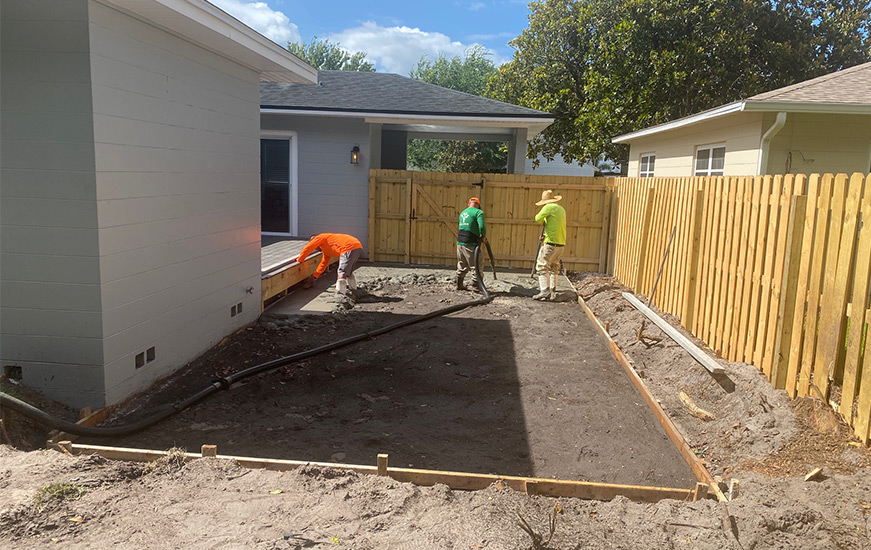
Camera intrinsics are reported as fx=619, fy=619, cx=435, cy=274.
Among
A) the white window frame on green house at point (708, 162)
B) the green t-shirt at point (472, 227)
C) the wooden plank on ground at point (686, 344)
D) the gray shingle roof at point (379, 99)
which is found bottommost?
the wooden plank on ground at point (686, 344)

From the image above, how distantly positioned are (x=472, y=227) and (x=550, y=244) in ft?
4.76

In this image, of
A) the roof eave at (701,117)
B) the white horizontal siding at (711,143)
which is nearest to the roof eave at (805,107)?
the roof eave at (701,117)

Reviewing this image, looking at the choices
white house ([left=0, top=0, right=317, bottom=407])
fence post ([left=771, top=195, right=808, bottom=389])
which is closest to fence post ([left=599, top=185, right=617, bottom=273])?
fence post ([left=771, top=195, right=808, bottom=389])

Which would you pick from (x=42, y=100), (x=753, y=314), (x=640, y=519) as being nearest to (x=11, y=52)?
(x=42, y=100)

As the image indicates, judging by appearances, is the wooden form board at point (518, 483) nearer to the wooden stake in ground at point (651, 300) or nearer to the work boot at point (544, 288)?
the wooden stake in ground at point (651, 300)

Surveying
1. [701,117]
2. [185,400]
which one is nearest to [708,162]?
[701,117]

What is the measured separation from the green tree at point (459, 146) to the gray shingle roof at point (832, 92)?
54.3 feet

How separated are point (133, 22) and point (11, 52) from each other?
3.24 ft

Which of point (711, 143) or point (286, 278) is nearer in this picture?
point (286, 278)

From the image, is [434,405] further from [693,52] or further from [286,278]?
[693,52]

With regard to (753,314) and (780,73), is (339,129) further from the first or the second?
(780,73)

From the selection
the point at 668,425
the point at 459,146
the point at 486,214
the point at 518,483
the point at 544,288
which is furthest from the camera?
the point at 459,146

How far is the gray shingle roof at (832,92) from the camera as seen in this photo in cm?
927

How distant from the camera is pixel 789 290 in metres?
5.07
